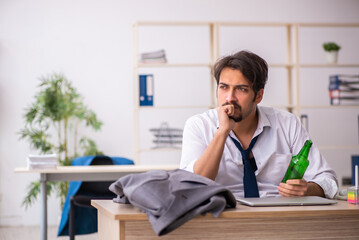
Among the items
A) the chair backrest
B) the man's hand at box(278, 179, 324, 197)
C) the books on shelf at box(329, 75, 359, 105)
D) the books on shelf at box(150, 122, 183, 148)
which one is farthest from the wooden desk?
the books on shelf at box(329, 75, 359, 105)

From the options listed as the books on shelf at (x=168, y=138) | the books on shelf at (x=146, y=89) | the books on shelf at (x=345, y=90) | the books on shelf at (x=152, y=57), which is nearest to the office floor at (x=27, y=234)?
the books on shelf at (x=168, y=138)

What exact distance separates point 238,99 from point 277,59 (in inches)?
165

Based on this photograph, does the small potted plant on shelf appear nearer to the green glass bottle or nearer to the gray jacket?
the green glass bottle

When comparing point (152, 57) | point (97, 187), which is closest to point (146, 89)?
point (152, 57)

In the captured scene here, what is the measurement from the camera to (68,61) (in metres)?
5.82

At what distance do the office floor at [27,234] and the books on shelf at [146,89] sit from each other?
4.52 ft

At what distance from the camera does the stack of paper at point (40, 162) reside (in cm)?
351

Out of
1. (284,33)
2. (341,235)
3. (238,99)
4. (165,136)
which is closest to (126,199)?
(341,235)

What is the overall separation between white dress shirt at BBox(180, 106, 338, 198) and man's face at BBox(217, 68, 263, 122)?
0.10 m

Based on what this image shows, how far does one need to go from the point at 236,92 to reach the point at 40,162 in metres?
1.91

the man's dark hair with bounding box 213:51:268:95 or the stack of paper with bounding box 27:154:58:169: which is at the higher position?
the man's dark hair with bounding box 213:51:268:95

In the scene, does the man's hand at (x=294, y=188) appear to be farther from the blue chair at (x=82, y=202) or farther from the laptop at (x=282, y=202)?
the blue chair at (x=82, y=202)

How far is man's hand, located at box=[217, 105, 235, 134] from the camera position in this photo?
207 cm

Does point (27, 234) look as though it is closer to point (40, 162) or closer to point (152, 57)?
point (40, 162)
